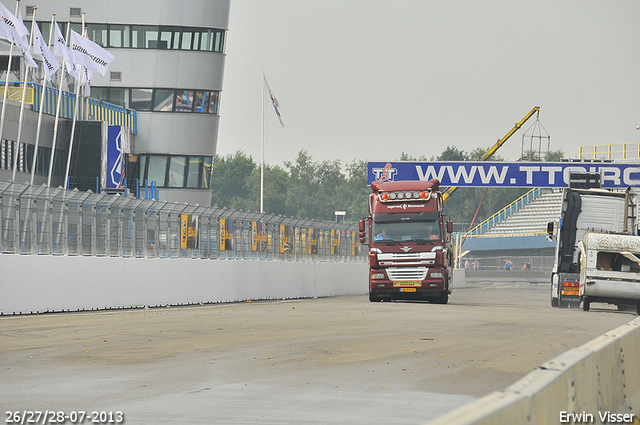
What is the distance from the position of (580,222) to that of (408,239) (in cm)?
542

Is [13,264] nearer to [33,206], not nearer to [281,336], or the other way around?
[33,206]

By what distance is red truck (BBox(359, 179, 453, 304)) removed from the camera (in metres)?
28.3

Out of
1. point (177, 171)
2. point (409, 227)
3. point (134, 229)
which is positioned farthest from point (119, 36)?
point (134, 229)

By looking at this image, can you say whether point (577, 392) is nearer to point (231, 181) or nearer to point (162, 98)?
point (162, 98)

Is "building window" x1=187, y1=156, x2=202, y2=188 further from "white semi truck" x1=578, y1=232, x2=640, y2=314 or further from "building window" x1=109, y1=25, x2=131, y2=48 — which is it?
"white semi truck" x1=578, y1=232, x2=640, y2=314

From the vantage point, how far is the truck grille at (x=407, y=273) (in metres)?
28.4

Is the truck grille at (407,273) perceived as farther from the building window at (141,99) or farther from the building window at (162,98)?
the building window at (141,99)

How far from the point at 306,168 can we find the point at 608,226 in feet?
504

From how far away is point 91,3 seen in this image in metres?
53.2

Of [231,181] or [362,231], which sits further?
[231,181]

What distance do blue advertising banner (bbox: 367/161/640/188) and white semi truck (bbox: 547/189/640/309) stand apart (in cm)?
1852

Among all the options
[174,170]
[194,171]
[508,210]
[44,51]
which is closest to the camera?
[44,51]

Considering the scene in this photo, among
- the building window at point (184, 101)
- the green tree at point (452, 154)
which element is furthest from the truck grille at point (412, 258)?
the green tree at point (452, 154)

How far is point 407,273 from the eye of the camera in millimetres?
28469
